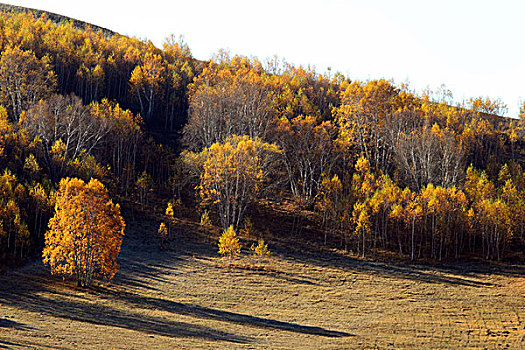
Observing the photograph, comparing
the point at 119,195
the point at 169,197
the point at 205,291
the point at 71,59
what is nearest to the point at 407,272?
the point at 205,291

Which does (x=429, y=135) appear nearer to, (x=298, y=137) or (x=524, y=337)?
(x=298, y=137)

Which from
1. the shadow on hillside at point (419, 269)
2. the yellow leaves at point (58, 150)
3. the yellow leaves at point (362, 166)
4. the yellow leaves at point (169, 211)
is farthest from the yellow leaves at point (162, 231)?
the yellow leaves at point (362, 166)

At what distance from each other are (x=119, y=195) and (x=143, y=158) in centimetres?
1302

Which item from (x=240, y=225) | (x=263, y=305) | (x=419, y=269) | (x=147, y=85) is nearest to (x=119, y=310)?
(x=263, y=305)

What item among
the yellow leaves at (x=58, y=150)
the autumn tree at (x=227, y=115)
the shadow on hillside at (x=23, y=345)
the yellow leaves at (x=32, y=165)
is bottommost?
the shadow on hillside at (x=23, y=345)

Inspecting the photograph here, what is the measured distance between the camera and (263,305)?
46438mm

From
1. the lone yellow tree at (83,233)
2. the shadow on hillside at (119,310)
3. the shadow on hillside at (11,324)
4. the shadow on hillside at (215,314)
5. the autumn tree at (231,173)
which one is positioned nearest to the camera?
the shadow on hillside at (11,324)

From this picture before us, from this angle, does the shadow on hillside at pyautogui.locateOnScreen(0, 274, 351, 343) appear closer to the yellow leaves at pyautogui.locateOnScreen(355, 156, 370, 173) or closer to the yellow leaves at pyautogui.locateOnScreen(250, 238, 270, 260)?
the yellow leaves at pyautogui.locateOnScreen(250, 238, 270, 260)

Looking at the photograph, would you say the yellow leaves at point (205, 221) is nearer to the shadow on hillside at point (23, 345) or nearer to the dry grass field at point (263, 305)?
the dry grass field at point (263, 305)

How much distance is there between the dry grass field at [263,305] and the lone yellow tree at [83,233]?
91.0 inches

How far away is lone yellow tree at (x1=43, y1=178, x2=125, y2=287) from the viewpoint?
4550 cm

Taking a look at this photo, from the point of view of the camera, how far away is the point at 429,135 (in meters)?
82.4

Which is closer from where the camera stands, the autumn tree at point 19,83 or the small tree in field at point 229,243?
the small tree in field at point 229,243

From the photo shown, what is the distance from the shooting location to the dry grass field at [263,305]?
34.2 metres
